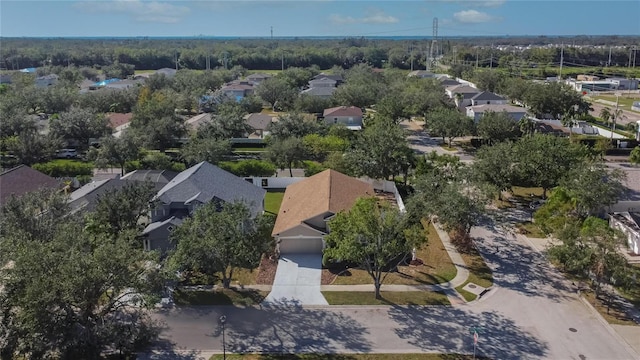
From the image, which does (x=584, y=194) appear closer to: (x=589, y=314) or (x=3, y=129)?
(x=589, y=314)

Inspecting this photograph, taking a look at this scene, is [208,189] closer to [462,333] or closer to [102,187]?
[102,187]

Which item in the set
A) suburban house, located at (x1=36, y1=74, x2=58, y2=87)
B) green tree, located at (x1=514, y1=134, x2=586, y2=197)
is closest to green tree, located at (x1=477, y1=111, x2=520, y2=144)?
green tree, located at (x1=514, y1=134, x2=586, y2=197)

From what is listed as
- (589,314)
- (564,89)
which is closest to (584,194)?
(589,314)

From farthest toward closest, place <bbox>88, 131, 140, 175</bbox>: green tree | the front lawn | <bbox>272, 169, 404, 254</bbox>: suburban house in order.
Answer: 1. <bbox>88, 131, 140, 175</bbox>: green tree
2. <bbox>272, 169, 404, 254</bbox>: suburban house
3. the front lawn

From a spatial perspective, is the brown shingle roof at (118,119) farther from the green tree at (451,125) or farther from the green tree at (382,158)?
the green tree at (451,125)

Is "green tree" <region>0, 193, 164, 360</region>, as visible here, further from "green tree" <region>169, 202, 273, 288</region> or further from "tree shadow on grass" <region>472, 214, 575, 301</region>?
"tree shadow on grass" <region>472, 214, 575, 301</region>

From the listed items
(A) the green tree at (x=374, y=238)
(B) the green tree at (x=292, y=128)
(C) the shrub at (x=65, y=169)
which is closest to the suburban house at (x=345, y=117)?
(B) the green tree at (x=292, y=128)
